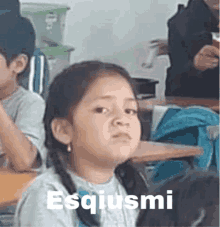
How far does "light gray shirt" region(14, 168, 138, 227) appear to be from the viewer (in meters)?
0.85

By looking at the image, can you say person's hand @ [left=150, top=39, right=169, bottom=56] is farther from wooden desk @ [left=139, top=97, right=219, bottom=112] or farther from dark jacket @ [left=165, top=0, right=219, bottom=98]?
wooden desk @ [left=139, top=97, right=219, bottom=112]

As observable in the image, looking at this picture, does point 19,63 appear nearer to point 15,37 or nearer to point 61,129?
point 15,37

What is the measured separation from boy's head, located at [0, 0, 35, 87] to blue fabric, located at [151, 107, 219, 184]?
54cm

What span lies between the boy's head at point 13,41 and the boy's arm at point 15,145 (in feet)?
0.43

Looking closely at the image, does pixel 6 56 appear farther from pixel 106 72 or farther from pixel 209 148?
pixel 209 148

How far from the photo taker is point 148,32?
3.32ft

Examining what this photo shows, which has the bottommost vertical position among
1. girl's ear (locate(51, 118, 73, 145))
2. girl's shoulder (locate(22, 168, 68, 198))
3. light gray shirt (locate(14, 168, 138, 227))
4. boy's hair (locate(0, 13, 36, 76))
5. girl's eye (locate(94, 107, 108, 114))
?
light gray shirt (locate(14, 168, 138, 227))

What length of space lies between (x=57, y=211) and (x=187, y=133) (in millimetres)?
566

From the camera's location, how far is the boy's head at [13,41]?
0.88m

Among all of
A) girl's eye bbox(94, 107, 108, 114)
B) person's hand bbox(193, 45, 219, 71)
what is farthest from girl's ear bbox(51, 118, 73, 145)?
person's hand bbox(193, 45, 219, 71)

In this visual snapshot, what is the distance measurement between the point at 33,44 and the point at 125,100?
0.37 metres

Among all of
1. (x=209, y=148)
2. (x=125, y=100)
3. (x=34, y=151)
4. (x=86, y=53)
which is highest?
(x=86, y=53)

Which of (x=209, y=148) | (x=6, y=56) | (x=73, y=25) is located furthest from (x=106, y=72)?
(x=209, y=148)

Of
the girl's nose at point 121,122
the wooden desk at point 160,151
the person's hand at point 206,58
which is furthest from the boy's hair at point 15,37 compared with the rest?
the person's hand at point 206,58
